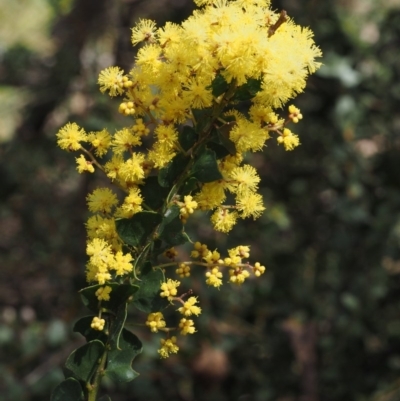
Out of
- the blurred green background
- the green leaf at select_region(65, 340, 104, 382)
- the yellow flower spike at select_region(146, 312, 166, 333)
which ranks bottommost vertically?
the green leaf at select_region(65, 340, 104, 382)

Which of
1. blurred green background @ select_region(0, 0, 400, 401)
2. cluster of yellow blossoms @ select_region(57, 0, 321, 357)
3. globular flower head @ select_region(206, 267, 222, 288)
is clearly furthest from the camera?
blurred green background @ select_region(0, 0, 400, 401)

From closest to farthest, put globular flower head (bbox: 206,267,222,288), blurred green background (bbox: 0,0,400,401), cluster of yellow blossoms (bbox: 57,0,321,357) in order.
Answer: cluster of yellow blossoms (bbox: 57,0,321,357)
globular flower head (bbox: 206,267,222,288)
blurred green background (bbox: 0,0,400,401)

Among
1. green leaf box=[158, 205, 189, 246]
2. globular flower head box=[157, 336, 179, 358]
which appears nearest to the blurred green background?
globular flower head box=[157, 336, 179, 358]

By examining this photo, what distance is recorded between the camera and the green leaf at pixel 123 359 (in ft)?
3.23

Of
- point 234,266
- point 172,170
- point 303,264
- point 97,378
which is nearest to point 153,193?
point 172,170

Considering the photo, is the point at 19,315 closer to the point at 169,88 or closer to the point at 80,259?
the point at 80,259

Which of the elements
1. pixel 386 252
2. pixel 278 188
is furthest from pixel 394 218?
pixel 278 188

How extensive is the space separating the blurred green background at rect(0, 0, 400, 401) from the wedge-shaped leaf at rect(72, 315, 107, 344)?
1193mm

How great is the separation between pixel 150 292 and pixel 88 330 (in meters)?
0.10

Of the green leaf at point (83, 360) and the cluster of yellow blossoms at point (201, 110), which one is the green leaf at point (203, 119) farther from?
the green leaf at point (83, 360)

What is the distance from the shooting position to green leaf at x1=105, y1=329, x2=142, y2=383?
984mm

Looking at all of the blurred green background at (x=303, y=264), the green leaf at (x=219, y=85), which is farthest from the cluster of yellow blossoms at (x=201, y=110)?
the blurred green background at (x=303, y=264)

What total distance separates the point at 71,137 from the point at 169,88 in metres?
0.16

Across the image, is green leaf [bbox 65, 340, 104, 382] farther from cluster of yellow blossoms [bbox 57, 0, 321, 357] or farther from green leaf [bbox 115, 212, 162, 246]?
green leaf [bbox 115, 212, 162, 246]
